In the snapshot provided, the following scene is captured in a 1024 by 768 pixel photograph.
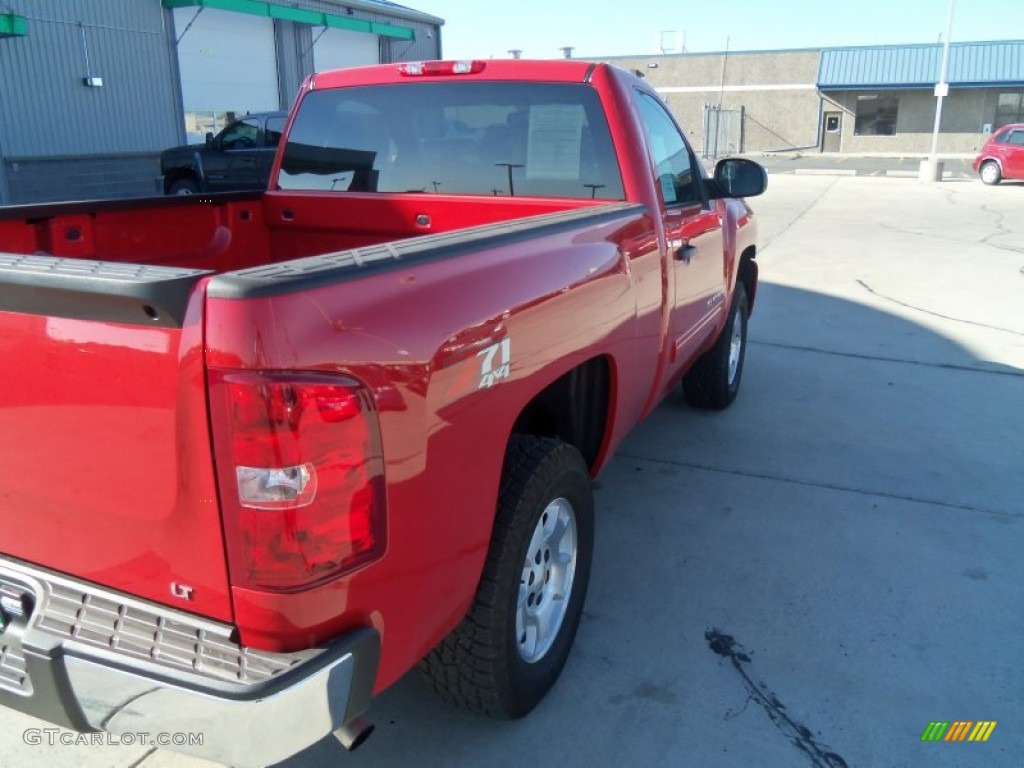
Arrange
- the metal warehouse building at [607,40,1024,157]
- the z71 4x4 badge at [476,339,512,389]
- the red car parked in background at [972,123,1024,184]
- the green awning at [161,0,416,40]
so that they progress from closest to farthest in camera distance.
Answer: the z71 4x4 badge at [476,339,512,389]
the green awning at [161,0,416,40]
the red car parked in background at [972,123,1024,184]
the metal warehouse building at [607,40,1024,157]

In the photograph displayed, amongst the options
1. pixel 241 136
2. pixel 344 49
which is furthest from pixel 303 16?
pixel 241 136

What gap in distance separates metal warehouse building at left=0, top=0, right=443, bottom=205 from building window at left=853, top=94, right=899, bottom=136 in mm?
27618

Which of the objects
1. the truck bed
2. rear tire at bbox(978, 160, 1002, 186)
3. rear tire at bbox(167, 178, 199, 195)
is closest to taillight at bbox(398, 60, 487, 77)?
the truck bed

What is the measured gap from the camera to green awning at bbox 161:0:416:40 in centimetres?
1855

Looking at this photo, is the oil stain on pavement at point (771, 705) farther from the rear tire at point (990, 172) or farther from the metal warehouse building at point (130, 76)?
the rear tire at point (990, 172)

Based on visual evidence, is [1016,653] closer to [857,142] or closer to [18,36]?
[18,36]

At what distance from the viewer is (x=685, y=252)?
378 centimetres

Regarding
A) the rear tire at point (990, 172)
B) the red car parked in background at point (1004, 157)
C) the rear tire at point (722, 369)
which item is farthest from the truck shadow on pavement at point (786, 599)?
the rear tire at point (990, 172)

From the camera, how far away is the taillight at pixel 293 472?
160cm

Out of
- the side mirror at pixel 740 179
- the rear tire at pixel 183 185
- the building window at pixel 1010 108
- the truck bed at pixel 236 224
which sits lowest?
the rear tire at pixel 183 185

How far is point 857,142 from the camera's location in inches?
1641

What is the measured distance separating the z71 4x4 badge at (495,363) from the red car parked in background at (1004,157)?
2603cm

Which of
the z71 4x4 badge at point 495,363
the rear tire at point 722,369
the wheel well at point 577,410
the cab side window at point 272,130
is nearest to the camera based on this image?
the z71 4x4 badge at point 495,363

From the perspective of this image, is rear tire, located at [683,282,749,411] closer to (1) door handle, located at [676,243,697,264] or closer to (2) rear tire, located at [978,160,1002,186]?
(1) door handle, located at [676,243,697,264]
